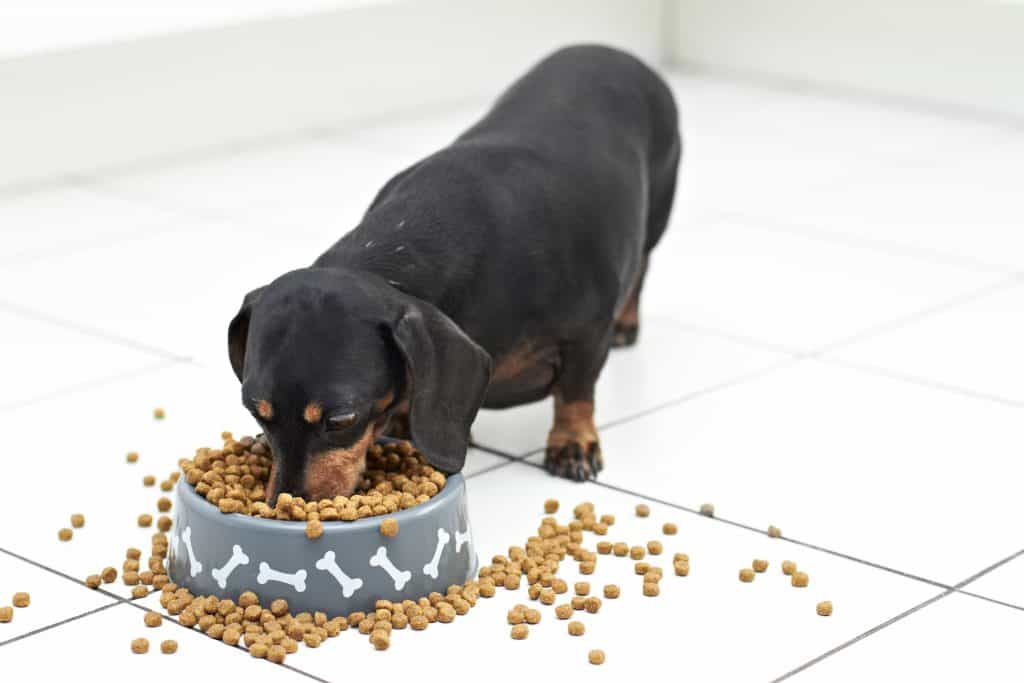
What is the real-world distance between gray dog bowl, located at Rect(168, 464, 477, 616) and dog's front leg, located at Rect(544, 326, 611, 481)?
0.54 m

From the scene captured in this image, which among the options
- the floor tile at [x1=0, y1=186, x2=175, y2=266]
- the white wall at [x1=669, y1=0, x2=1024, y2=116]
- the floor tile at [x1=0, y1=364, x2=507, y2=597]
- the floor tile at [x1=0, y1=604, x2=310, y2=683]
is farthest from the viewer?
the white wall at [x1=669, y1=0, x2=1024, y2=116]

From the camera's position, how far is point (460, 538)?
104 inches

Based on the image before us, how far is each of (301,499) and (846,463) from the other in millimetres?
1128

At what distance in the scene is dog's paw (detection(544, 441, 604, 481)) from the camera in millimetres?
3109

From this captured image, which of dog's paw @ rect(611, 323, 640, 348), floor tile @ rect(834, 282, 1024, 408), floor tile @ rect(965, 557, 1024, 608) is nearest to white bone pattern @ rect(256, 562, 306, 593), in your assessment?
floor tile @ rect(965, 557, 1024, 608)

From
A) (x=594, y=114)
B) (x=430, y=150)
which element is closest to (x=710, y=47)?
(x=430, y=150)

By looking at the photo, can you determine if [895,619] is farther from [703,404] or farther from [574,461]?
[703,404]

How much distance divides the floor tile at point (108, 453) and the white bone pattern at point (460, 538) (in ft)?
1.61

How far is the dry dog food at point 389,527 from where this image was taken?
2480mm

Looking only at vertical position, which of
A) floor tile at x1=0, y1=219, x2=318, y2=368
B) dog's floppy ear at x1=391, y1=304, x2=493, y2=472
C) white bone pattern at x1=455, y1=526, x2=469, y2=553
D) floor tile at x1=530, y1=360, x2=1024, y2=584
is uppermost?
dog's floppy ear at x1=391, y1=304, x2=493, y2=472

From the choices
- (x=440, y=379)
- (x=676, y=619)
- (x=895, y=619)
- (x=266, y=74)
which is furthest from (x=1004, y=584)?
(x=266, y=74)

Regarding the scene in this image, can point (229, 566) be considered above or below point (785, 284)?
above

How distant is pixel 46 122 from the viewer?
5160mm

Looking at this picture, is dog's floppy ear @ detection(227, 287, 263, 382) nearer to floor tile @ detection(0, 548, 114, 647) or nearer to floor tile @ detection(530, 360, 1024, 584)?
floor tile @ detection(0, 548, 114, 647)
